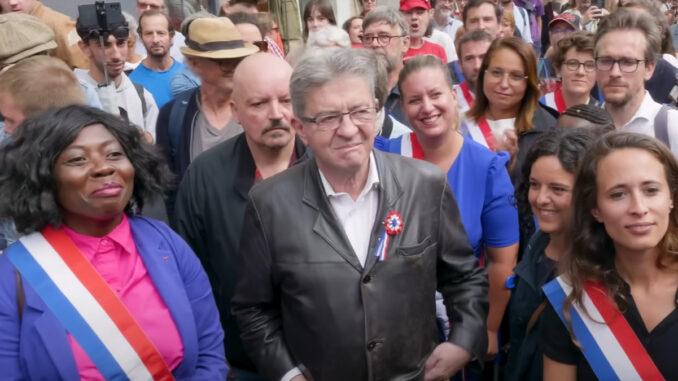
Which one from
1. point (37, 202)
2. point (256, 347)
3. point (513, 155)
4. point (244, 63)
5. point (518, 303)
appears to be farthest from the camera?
point (513, 155)

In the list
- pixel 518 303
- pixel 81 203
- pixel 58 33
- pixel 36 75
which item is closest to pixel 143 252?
pixel 81 203

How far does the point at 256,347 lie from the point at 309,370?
8.0 inches

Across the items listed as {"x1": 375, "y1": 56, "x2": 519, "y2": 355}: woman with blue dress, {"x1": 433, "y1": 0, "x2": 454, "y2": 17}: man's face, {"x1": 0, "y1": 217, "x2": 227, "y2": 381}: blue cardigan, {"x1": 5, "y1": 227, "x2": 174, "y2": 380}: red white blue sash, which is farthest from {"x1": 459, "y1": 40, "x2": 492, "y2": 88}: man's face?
{"x1": 433, "y1": 0, "x2": 454, "y2": 17}: man's face

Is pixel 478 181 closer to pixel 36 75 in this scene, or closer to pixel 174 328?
pixel 174 328

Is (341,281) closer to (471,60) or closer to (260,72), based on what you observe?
(260,72)

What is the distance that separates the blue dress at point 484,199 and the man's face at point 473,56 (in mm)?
2011

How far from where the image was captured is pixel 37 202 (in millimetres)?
2572

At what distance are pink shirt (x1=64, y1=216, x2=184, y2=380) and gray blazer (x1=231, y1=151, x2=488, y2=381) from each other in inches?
11.4

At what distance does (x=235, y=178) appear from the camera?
3.39m

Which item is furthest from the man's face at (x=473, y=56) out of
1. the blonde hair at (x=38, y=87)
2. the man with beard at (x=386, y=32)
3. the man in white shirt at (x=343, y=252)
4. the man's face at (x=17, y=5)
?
the man's face at (x=17, y=5)

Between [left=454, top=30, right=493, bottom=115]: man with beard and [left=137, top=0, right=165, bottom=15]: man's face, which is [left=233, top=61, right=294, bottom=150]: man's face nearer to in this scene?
[left=454, top=30, right=493, bottom=115]: man with beard

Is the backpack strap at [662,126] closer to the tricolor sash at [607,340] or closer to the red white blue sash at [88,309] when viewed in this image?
the tricolor sash at [607,340]

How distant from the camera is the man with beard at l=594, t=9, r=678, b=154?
437 cm

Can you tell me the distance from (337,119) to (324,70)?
6.3 inches
